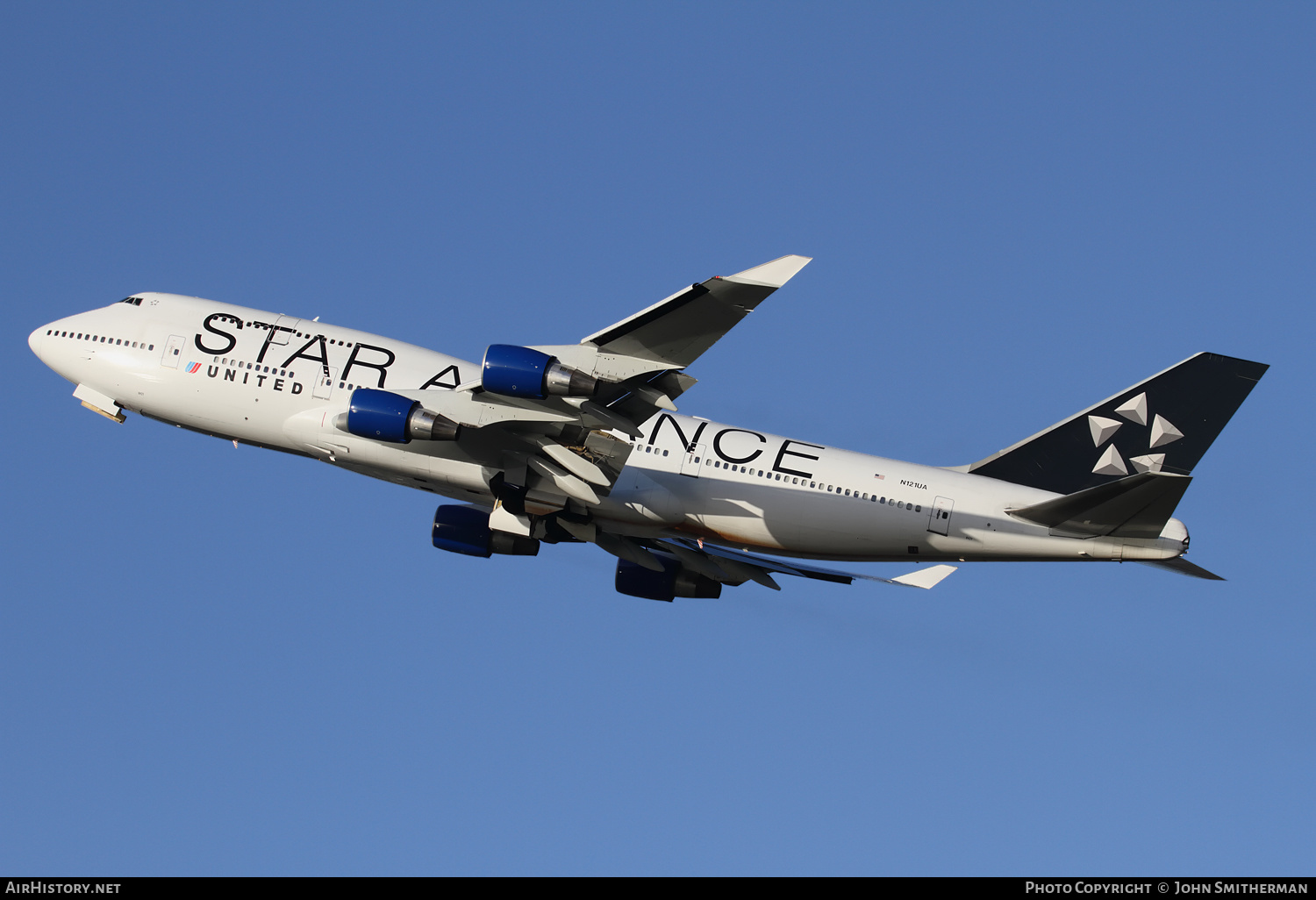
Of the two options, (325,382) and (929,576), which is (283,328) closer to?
(325,382)

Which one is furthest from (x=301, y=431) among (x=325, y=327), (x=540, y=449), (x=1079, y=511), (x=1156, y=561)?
(x=1156, y=561)

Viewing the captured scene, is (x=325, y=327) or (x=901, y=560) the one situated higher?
(x=325, y=327)

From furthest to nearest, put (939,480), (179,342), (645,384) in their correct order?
(179,342)
(939,480)
(645,384)

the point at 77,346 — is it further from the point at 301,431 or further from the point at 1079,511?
the point at 1079,511

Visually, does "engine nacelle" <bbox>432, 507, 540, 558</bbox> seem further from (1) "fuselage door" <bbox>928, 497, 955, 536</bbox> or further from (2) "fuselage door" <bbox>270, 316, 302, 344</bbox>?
(1) "fuselage door" <bbox>928, 497, 955, 536</bbox>

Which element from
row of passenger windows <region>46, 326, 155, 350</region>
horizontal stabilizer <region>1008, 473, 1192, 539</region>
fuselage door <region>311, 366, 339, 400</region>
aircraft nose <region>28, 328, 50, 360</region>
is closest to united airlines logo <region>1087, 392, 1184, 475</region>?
horizontal stabilizer <region>1008, 473, 1192, 539</region>

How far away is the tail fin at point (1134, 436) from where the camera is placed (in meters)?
33.2

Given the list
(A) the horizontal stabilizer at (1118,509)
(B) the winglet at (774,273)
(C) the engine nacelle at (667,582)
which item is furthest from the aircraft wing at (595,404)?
(A) the horizontal stabilizer at (1118,509)

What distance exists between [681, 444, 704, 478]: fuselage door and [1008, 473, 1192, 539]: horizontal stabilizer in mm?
8198

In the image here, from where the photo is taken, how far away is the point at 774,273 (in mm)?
25609

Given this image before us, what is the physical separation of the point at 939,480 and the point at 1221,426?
800 centimetres

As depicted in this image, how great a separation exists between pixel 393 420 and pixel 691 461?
26.0 ft

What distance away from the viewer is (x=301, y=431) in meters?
32.1
